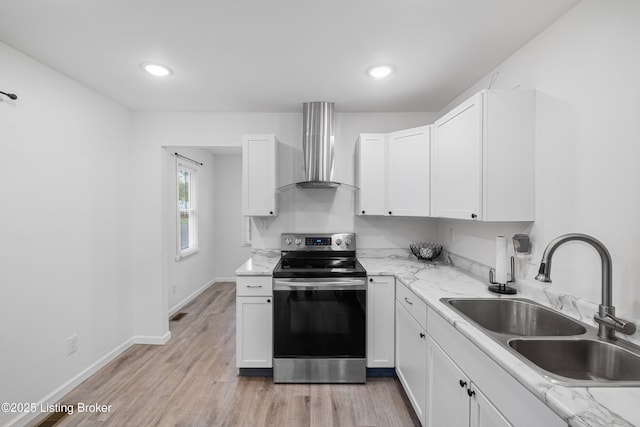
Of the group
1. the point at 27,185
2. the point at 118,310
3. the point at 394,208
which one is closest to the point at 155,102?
the point at 27,185

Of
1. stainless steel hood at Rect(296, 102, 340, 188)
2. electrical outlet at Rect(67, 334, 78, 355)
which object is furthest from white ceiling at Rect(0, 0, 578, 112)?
electrical outlet at Rect(67, 334, 78, 355)

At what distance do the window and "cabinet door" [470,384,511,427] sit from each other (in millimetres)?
3775

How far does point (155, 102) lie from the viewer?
8.84 ft

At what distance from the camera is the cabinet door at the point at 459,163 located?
1.72 metres

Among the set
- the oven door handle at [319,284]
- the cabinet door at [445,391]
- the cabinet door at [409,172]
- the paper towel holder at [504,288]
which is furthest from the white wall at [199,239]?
the paper towel holder at [504,288]

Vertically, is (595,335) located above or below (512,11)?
below

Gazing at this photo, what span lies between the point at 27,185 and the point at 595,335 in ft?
10.7

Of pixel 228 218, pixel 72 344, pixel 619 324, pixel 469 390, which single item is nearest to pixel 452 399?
pixel 469 390

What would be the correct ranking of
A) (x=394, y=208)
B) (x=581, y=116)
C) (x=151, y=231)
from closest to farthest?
(x=581, y=116), (x=394, y=208), (x=151, y=231)

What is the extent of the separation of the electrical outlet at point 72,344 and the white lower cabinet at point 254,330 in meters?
1.28

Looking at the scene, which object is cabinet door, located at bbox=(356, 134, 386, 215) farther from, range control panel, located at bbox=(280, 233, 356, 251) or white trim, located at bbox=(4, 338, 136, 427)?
white trim, located at bbox=(4, 338, 136, 427)

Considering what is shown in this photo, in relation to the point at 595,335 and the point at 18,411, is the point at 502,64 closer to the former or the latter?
the point at 595,335

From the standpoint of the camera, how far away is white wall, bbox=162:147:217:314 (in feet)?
12.2

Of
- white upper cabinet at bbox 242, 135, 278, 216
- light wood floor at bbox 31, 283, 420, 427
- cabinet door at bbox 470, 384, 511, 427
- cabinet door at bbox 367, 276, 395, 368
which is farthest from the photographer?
white upper cabinet at bbox 242, 135, 278, 216
